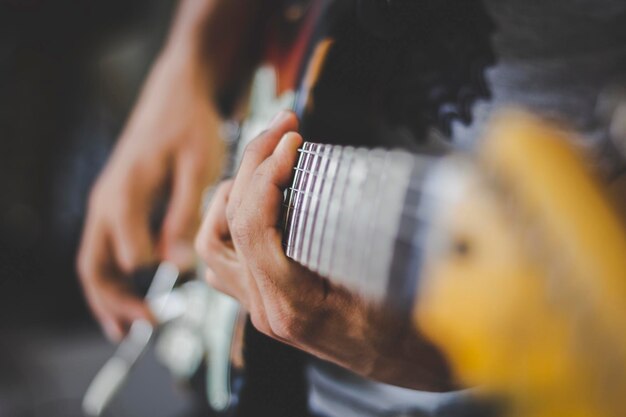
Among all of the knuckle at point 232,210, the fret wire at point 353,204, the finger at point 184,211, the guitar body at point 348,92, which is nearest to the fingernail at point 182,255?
the finger at point 184,211

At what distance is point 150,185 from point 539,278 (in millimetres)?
517

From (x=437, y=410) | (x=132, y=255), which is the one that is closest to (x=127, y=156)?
(x=132, y=255)

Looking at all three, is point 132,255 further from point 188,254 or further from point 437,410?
point 437,410

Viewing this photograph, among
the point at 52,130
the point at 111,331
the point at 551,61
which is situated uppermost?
the point at 551,61

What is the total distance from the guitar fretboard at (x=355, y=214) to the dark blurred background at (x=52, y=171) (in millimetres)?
499

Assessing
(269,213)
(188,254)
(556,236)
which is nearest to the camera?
(556,236)

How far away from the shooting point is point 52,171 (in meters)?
0.81

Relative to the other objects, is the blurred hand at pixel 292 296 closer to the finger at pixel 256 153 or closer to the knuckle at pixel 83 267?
the finger at pixel 256 153

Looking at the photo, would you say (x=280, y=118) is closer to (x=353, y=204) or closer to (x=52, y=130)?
(x=353, y=204)

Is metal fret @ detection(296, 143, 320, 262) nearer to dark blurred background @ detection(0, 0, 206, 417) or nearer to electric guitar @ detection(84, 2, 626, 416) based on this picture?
electric guitar @ detection(84, 2, 626, 416)

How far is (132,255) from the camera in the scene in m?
0.62

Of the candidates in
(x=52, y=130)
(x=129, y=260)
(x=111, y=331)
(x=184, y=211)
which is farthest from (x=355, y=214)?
(x=52, y=130)

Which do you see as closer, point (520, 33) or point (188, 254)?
point (520, 33)

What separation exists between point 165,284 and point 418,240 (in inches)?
19.6
